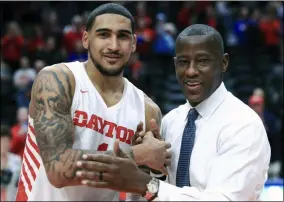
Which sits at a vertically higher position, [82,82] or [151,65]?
[151,65]

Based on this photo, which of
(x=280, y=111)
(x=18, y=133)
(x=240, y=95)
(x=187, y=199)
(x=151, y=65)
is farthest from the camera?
(x=151, y=65)

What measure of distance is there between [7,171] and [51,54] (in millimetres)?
6124

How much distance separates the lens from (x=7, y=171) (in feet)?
28.4

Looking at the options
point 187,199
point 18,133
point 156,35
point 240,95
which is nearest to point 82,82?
point 187,199

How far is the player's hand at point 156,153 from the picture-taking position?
444cm

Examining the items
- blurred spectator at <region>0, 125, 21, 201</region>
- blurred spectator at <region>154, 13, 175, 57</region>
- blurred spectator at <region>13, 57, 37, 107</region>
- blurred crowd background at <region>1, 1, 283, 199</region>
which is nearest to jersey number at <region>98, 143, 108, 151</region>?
blurred spectator at <region>0, 125, 21, 201</region>

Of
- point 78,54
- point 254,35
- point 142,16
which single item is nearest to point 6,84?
point 78,54

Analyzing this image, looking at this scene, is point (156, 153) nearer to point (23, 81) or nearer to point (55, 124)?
point (55, 124)

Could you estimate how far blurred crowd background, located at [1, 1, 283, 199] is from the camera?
1356 centimetres

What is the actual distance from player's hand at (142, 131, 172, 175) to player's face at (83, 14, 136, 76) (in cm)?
54

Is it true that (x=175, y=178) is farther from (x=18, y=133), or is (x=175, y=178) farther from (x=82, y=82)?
(x=18, y=133)

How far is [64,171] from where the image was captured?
13.3 feet

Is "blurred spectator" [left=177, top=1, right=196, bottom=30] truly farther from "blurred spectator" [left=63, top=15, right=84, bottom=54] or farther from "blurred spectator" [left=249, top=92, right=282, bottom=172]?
"blurred spectator" [left=249, top=92, right=282, bottom=172]

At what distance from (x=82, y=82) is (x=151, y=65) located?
10270mm
